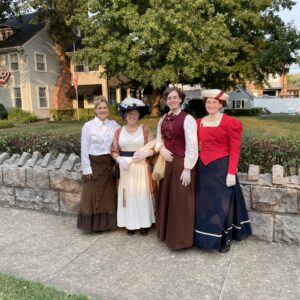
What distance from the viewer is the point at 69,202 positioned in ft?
17.0

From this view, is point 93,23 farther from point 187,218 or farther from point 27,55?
point 187,218

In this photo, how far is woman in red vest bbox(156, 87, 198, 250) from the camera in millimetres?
3707

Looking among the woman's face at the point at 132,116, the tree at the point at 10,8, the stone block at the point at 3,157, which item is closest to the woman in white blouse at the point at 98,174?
the woman's face at the point at 132,116

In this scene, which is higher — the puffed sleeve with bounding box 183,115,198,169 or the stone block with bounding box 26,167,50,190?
the puffed sleeve with bounding box 183,115,198,169

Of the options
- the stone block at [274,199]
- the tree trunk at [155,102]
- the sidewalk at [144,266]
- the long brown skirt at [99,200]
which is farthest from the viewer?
the tree trunk at [155,102]

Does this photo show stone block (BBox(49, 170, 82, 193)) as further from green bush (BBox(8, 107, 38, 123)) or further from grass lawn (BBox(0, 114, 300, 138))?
green bush (BBox(8, 107, 38, 123))

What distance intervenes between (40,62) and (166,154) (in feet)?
97.6

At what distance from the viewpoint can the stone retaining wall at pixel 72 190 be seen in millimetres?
3898

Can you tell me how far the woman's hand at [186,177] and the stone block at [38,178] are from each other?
233cm

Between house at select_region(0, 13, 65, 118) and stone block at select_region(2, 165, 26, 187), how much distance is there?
25.6 metres

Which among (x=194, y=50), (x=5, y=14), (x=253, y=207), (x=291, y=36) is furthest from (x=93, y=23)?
(x=253, y=207)

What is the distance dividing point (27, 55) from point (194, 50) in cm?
1596

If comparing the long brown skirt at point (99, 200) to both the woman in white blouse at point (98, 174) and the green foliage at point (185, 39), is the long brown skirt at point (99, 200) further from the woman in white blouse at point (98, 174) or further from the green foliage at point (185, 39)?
the green foliage at point (185, 39)

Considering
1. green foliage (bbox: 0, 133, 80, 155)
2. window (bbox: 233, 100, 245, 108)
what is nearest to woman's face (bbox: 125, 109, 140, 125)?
green foliage (bbox: 0, 133, 80, 155)
